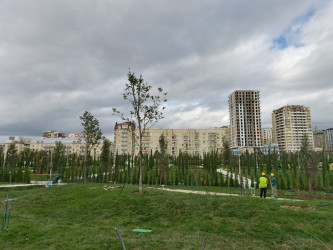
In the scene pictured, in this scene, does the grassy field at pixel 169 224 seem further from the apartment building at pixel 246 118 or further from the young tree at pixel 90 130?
the apartment building at pixel 246 118

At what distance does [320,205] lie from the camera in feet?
36.8

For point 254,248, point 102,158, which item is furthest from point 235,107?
point 254,248

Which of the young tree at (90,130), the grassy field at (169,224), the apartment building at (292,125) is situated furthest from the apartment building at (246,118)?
the grassy field at (169,224)

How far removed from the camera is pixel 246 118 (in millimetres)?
116375

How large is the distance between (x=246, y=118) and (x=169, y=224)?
115 m

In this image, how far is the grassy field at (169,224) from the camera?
7.25 meters

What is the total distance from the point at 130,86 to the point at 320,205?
13.2 metres

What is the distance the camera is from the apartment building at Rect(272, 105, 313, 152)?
124438mm

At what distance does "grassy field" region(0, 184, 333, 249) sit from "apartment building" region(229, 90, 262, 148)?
359 ft

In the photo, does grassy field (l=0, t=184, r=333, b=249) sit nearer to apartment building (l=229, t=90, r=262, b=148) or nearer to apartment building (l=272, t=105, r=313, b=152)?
apartment building (l=229, t=90, r=262, b=148)

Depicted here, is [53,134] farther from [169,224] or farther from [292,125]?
[169,224]

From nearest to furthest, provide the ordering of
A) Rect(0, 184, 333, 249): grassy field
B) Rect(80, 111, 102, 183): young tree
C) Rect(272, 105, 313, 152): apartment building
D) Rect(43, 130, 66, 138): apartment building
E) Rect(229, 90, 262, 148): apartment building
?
Rect(0, 184, 333, 249): grassy field, Rect(80, 111, 102, 183): young tree, Rect(229, 90, 262, 148): apartment building, Rect(272, 105, 313, 152): apartment building, Rect(43, 130, 66, 138): apartment building

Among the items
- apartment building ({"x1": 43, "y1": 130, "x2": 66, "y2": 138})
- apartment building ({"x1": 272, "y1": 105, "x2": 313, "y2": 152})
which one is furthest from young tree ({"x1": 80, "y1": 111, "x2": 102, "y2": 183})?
apartment building ({"x1": 43, "y1": 130, "x2": 66, "y2": 138})

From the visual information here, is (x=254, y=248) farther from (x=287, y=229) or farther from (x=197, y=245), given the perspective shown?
(x=287, y=229)
